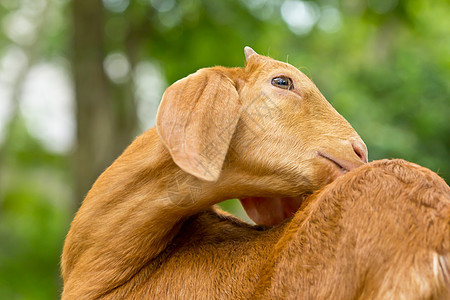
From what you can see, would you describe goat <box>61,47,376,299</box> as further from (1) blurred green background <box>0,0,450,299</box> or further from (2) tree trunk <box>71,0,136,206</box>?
(2) tree trunk <box>71,0,136,206</box>

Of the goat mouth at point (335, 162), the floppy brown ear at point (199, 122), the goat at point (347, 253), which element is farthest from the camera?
the goat mouth at point (335, 162)

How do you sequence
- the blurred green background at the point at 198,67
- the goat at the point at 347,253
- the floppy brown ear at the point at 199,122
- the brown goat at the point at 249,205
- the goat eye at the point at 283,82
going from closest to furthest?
the goat at the point at 347,253, the brown goat at the point at 249,205, the floppy brown ear at the point at 199,122, the goat eye at the point at 283,82, the blurred green background at the point at 198,67

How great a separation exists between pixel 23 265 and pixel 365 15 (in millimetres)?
8600

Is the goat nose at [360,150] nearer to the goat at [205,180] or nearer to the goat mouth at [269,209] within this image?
the goat at [205,180]

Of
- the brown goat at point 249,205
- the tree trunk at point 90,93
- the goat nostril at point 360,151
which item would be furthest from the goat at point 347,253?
the tree trunk at point 90,93

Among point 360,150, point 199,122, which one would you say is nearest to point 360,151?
point 360,150

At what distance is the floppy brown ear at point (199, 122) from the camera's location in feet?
7.32

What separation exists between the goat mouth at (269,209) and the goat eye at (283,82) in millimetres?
534

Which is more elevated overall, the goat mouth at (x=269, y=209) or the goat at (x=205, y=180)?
the goat at (x=205, y=180)

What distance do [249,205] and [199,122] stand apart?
647mm

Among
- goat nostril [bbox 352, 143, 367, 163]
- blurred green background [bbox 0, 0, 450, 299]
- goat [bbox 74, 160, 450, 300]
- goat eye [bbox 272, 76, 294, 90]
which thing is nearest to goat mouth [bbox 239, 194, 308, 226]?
goat [bbox 74, 160, 450, 300]

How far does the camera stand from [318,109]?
2.62 m

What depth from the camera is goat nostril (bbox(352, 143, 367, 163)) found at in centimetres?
247

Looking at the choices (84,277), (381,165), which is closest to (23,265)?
(84,277)
